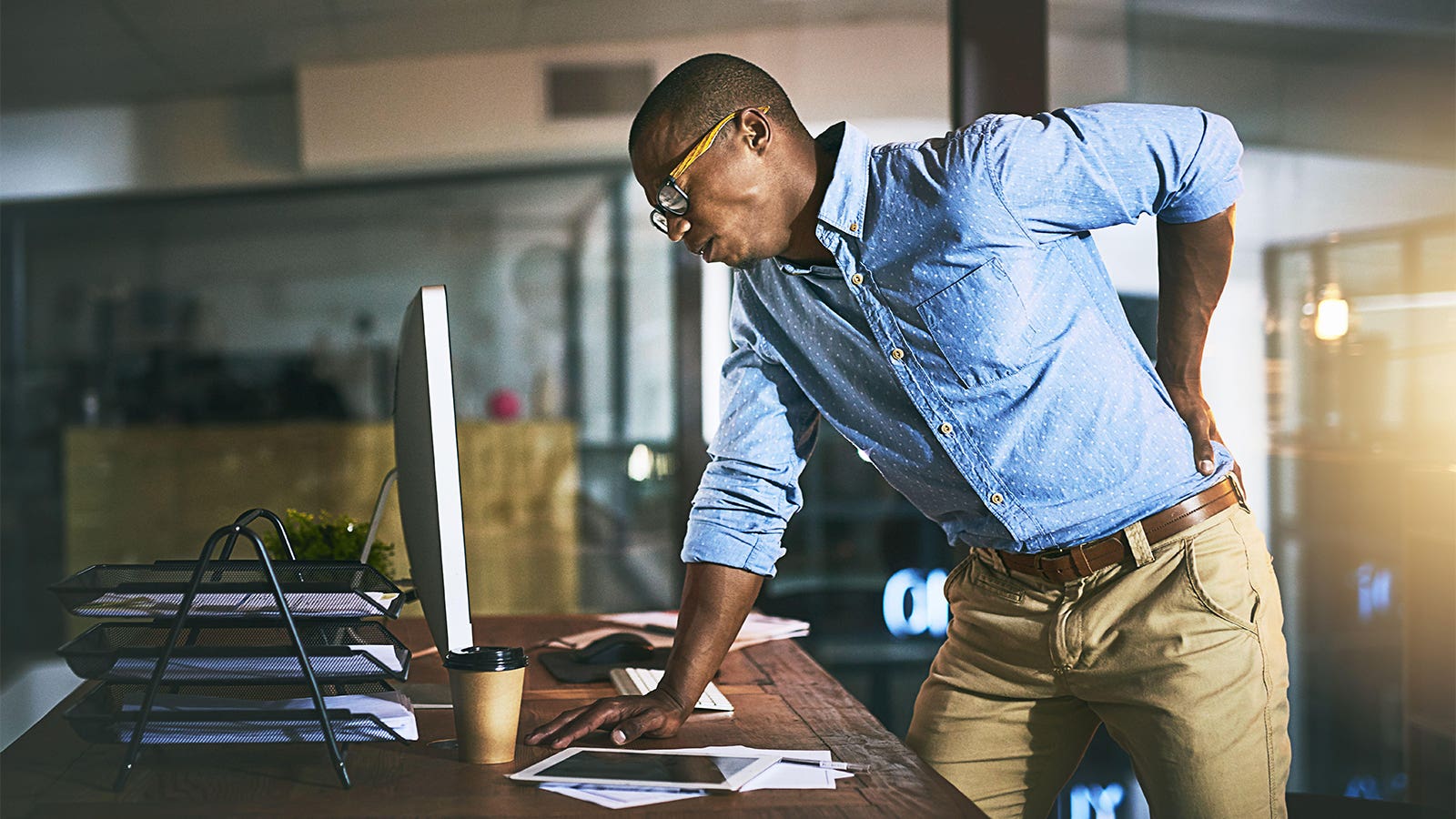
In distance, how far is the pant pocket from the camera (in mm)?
1484

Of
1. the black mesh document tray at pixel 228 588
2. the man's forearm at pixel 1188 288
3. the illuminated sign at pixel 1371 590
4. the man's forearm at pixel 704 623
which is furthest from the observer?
the illuminated sign at pixel 1371 590

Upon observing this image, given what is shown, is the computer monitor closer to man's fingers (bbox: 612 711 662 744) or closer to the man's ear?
man's fingers (bbox: 612 711 662 744)

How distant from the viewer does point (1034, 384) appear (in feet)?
4.92

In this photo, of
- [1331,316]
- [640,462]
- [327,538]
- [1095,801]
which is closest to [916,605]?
[1095,801]

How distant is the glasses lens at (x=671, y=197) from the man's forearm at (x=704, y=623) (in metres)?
0.47

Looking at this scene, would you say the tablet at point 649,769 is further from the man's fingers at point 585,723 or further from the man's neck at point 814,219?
the man's neck at point 814,219

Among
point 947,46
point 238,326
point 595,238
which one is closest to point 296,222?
point 238,326

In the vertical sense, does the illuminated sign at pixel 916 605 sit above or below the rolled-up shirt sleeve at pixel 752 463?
below

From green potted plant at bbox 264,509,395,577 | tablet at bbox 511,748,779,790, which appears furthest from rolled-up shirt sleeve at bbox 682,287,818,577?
green potted plant at bbox 264,509,395,577

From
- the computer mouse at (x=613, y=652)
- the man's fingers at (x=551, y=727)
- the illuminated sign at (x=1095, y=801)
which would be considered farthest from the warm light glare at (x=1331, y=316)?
the man's fingers at (x=551, y=727)

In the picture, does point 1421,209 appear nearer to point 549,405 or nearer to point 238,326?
point 549,405

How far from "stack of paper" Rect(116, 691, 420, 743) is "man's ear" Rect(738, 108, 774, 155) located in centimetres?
75

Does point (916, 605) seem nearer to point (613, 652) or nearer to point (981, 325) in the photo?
point (613, 652)

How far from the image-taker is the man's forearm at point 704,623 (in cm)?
142
